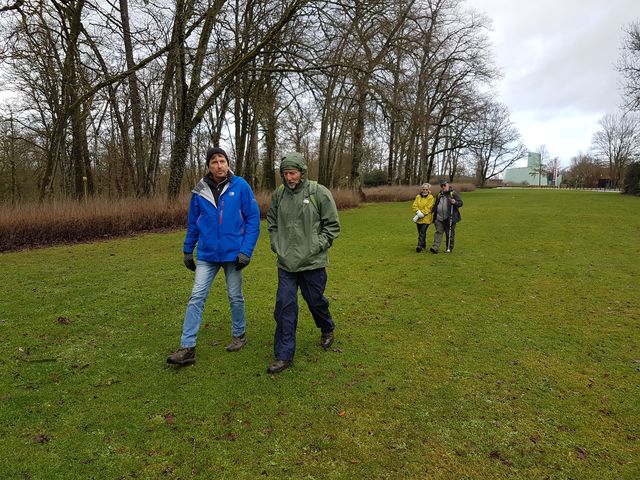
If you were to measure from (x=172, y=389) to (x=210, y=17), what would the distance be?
1408 cm

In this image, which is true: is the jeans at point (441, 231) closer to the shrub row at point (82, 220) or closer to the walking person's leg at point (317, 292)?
the walking person's leg at point (317, 292)

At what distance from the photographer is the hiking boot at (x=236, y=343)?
14.0 feet

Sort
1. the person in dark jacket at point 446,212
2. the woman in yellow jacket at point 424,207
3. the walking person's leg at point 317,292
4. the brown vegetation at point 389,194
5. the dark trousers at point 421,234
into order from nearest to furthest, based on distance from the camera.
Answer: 1. the walking person's leg at point 317,292
2. the person in dark jacket at point 446,212
3. the woman in yellow jacket at point 424,207
4. the dark trousers at point 421,234
5. the brown vegetation at point 389,194

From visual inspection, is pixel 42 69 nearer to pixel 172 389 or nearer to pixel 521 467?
pixel 172 389

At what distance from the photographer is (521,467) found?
2.60 meters

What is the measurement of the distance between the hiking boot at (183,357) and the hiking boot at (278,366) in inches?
30.4

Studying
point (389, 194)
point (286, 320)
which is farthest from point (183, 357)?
point (389, 194)

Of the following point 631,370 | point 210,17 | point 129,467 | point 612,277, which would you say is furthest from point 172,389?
point 210,17

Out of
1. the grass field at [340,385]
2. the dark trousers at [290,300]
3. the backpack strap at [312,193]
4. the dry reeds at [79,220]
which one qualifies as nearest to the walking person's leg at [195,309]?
the grass field at [340,385]

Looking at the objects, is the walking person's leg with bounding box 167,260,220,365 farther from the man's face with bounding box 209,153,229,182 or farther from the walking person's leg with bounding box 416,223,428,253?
the walking person's leg with bounding box 416,223,428,253

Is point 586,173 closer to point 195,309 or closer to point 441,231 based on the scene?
point 441,231

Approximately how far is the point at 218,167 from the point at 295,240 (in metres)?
1.02

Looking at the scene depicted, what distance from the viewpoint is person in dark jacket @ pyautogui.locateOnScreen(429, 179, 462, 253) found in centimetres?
950

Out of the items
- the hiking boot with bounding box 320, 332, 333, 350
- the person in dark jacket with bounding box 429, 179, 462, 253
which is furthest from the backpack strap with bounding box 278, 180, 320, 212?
the person in dark jacket with bounding box 429, 179, 462, 253
